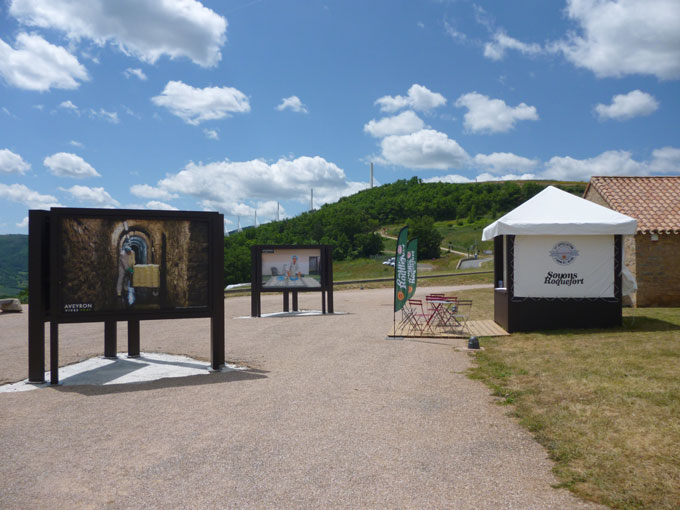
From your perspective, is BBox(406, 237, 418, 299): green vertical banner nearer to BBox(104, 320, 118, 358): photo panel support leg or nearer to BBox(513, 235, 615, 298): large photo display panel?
BBox(513, 235, 615, 298): large photo display panel

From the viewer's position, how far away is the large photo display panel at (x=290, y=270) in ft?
55.4

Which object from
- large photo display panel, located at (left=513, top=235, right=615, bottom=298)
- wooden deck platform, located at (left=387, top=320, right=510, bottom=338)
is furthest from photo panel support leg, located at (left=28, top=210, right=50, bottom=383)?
large photo display panel, located at (left=513, top=235, right=615, bottom=298)

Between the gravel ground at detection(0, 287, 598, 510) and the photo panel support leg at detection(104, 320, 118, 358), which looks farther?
the photo panel support leg at detection(104, 320, 118, 358)

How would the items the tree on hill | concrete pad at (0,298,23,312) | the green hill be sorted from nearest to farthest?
concrete pad at (0,298,23,312) < the tree on hill < the green hill

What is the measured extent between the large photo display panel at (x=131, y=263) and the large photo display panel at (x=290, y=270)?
8781 millimetres

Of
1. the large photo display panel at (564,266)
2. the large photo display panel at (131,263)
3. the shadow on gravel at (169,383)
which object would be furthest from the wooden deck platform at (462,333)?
the large photo display panel at (131,263)

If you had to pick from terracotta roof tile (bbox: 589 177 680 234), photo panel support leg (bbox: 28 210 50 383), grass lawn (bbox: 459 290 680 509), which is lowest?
grass lawn (bbox: 459 290 680 509)

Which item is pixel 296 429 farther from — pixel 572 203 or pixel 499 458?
pixel 572 203

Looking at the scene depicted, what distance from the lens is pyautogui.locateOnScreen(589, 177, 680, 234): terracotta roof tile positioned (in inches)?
642

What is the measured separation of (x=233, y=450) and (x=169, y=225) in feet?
14.7

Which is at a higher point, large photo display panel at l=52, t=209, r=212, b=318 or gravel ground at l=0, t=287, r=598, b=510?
large photo display panel at l=52, t=209, r=212, b=318

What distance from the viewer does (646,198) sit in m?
17.6

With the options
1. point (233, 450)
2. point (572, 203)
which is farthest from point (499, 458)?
point (572, 203)

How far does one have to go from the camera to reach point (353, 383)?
6703 millimetres
